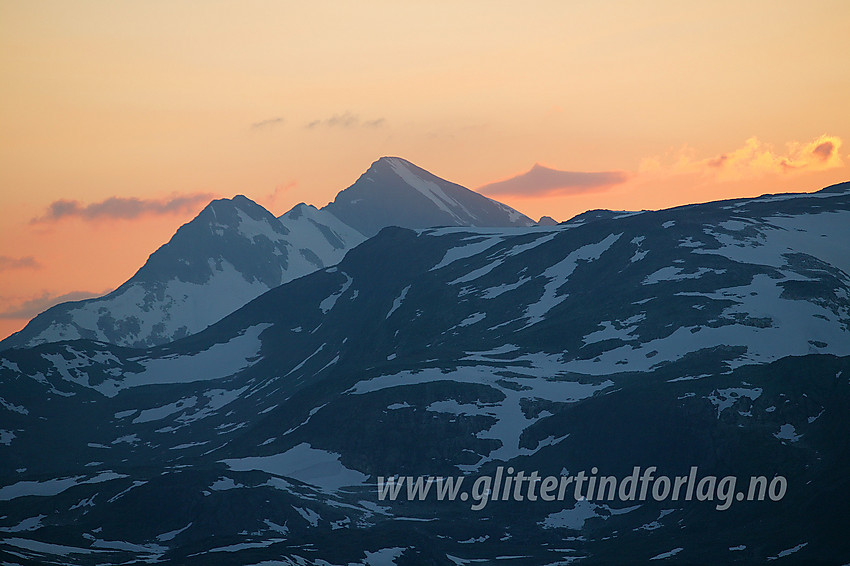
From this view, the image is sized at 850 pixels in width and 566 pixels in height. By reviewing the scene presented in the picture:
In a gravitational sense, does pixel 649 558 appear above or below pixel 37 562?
below

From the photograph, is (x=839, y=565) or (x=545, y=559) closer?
(x=839, y=565)

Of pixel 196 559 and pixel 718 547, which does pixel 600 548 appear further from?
pixel 196 559

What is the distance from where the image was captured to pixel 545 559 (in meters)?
194

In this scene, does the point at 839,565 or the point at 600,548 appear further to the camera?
the point at 600,548

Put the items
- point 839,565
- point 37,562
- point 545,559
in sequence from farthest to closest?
point 545,559 → point 37,562 → point 839,565

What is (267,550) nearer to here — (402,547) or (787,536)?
(402,547)

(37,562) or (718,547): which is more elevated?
(37,562)

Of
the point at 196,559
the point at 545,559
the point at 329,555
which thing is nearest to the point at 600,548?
the point at 545,559

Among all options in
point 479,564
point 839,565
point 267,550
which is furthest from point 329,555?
point 839,565

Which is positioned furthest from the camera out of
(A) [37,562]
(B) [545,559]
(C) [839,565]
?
(B) [545,559]

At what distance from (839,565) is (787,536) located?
1737 centimetres

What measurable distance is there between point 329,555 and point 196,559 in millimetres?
19747

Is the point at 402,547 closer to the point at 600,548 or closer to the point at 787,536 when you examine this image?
the point at 600,548

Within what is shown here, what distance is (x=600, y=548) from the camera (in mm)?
197250
